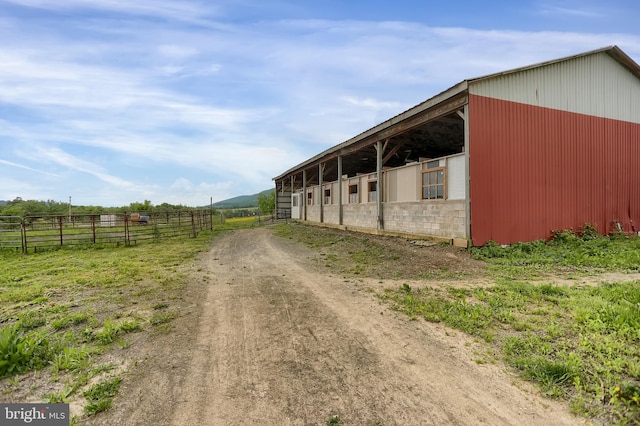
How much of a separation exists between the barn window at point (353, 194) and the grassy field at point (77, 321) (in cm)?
1012

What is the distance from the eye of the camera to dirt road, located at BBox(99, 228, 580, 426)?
2.40 metres

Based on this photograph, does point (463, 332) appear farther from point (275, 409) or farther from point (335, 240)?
point (335, 240)

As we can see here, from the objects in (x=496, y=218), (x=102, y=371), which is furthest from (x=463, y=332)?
(x=496, y=218)

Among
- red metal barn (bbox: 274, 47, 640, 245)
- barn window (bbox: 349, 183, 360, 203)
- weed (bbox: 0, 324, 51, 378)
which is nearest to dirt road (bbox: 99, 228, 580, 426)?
weed (bbox: 0, 324, 51, 378)

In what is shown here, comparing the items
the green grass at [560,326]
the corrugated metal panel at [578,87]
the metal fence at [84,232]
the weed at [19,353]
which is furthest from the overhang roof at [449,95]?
the metal fence at [84,232]

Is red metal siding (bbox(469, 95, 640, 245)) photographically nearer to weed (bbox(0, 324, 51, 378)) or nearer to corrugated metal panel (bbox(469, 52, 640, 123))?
corrugated metal panel (bbox(469, 52, 640, 123))

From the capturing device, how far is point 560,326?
385 cm

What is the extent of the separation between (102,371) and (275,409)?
6.69 ft

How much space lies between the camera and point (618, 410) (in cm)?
230

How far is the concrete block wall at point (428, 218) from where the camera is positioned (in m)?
9.77

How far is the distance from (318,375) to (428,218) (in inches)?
364

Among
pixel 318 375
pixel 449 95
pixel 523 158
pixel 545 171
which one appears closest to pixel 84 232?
pixel 318 375

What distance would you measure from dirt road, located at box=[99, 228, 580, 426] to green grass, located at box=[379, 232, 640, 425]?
321mm

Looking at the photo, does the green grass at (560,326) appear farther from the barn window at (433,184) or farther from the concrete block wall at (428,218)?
the barn window at (433,184)
